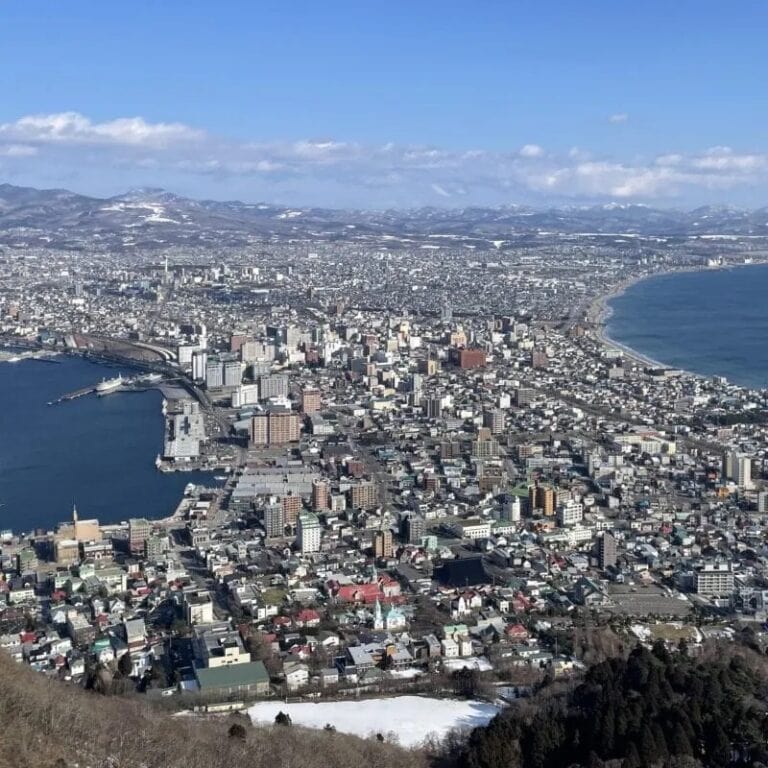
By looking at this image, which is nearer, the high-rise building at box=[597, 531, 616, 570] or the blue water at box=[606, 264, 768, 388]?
the high-rise building at box=[597, 531, 616, 570]

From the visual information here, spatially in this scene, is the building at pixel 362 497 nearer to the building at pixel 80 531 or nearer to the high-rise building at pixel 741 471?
the building at pixel 80 531

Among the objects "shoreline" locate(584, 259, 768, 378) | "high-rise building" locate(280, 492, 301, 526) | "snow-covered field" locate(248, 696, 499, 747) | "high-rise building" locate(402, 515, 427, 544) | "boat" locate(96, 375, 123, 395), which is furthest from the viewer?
"shoreline" locate(584, 259, 768, 378)

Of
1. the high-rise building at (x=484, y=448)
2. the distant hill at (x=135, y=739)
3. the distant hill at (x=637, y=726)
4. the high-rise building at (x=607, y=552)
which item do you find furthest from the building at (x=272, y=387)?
the distant hill at (x=637, y=726)

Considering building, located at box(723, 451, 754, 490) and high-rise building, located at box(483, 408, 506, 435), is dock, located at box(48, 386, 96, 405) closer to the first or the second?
high-rise building, located at box(483, 408, 506, 435)

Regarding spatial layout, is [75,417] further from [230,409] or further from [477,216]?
[477,216]

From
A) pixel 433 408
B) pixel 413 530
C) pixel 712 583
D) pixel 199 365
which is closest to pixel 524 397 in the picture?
pixel 433 408

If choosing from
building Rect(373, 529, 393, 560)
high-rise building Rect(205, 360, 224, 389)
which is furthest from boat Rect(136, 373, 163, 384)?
building Rect(373, 529, 393, 560)

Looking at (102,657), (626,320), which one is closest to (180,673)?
(102,657)
